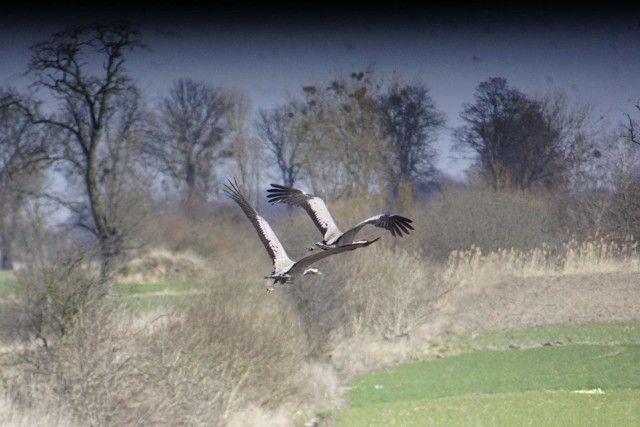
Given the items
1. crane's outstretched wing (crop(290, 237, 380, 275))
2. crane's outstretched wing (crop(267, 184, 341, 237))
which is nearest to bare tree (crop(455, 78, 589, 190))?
crane's outstretched wing (crop(267, 184, 341, 237))

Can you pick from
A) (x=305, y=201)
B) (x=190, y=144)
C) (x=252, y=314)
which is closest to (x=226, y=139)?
(x=190, y=144)

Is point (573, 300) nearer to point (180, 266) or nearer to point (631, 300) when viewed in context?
point (631, 300)

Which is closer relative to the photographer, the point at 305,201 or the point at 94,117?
the point at 305,201

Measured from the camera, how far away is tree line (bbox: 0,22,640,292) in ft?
85.5

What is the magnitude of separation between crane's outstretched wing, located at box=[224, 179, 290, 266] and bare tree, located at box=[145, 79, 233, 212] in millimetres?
19061

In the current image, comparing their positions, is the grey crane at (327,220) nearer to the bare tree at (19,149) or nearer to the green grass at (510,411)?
the green grass at (510,411)

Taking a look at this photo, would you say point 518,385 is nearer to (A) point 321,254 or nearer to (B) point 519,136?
(B) point 519,136

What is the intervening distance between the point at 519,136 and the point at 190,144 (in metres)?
9.32

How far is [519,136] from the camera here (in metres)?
28.8

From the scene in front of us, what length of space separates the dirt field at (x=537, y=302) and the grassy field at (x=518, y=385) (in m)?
0.32

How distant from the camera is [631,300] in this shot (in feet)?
77.8

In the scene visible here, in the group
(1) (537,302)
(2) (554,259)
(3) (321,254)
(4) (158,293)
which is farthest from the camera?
(2) (554,259)

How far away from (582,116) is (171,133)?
38.1 feet

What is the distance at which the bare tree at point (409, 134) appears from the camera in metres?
28.3
